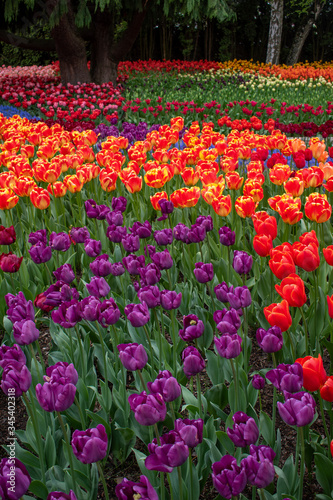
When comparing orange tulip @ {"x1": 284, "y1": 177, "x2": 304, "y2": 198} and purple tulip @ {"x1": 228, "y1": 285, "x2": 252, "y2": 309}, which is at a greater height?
orange tulip @ {"x1": 284, "y1": 177, "x2": 304, "y2": 198}

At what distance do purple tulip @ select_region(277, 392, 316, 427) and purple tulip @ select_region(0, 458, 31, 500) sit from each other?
22.9 inches

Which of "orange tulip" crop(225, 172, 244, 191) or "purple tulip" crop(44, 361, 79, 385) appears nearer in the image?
"purple tulip" crop(44, 361, 79, 385)

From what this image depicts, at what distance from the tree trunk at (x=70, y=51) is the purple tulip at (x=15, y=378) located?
446 inches

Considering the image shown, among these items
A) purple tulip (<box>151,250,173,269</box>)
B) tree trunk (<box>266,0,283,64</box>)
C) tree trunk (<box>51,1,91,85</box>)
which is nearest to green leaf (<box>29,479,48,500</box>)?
purple tulip (<box>151,250,173,269</box>)

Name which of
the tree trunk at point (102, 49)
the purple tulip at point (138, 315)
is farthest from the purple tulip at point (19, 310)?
the tree trunk at point (102, 49)

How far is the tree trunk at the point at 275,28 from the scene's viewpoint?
57.2 ft

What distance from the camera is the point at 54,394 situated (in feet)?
3.97

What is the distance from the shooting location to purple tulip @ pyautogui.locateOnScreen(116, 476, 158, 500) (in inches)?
35.9

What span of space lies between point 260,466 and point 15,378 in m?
0.65

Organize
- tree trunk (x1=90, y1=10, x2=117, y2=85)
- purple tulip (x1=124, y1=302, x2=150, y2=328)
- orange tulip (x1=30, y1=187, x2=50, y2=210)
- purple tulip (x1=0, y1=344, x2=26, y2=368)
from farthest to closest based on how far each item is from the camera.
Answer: tree trunk (x1=90, y1=10, x2=117, y2=85)
orange tulip (x1=30, y1=187, x2=50, y2=210)
purple tulip (x1=124, y1=302, x2=150, y2=328)
purple tulip (x1=0, y1=344, x2=26, y2=368)

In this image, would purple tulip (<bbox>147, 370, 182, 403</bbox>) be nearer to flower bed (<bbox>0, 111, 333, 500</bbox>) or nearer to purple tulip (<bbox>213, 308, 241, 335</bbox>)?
flower bed (<bbox>0, 111, 333, 500</bbox>)

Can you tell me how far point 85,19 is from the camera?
35.9 feet

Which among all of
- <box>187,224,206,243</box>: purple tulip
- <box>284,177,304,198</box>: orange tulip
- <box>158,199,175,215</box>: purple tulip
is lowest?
<box>187,224,206,243</box>: purple tulip

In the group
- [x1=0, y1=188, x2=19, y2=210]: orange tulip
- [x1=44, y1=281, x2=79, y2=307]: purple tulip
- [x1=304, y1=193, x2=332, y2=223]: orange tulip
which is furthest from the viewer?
[x1=0, y1=188, x2=19, y2=210]: orange tulip
